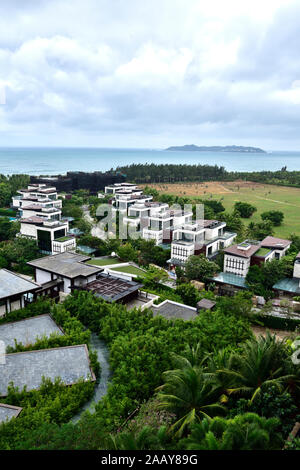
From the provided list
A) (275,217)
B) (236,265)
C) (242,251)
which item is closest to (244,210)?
(275,217)

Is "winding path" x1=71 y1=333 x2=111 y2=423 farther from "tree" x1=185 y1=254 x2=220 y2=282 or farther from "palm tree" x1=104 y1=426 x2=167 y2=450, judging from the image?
"tree" x1=185 y1=254 x2=220 y2=282

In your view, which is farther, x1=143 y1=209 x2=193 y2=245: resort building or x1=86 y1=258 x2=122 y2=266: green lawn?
x1=143 y1=209 x2=193 y2=245: resort building

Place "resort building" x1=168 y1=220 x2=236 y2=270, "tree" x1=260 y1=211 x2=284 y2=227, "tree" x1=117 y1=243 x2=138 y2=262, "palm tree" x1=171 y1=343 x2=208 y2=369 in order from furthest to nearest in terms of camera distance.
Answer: "tree" x1=260 y1=211 x2=284 y2=227, "tree" x1=117 y1=243 x2=138 y2=262, "resort building" x1=168 y1=220 x2=236 y2=270, "palm tree" x1=171 y1=343 x2=208 y2=369

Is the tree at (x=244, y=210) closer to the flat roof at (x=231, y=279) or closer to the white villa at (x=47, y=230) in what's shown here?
the white villa at (x=47, y=230)

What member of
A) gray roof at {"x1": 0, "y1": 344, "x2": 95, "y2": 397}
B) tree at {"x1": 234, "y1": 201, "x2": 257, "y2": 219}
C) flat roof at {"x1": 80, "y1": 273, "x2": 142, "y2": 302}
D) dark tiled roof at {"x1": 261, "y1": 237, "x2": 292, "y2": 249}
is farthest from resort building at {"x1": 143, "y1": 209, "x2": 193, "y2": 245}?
gray roof at {"x1": 0, "y1": 344, "x2": 95, "y2": 397}

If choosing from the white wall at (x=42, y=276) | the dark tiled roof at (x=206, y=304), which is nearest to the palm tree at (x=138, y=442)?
the dark tiled roof at (x=206, y=304)

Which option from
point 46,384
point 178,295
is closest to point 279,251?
point 178,295
